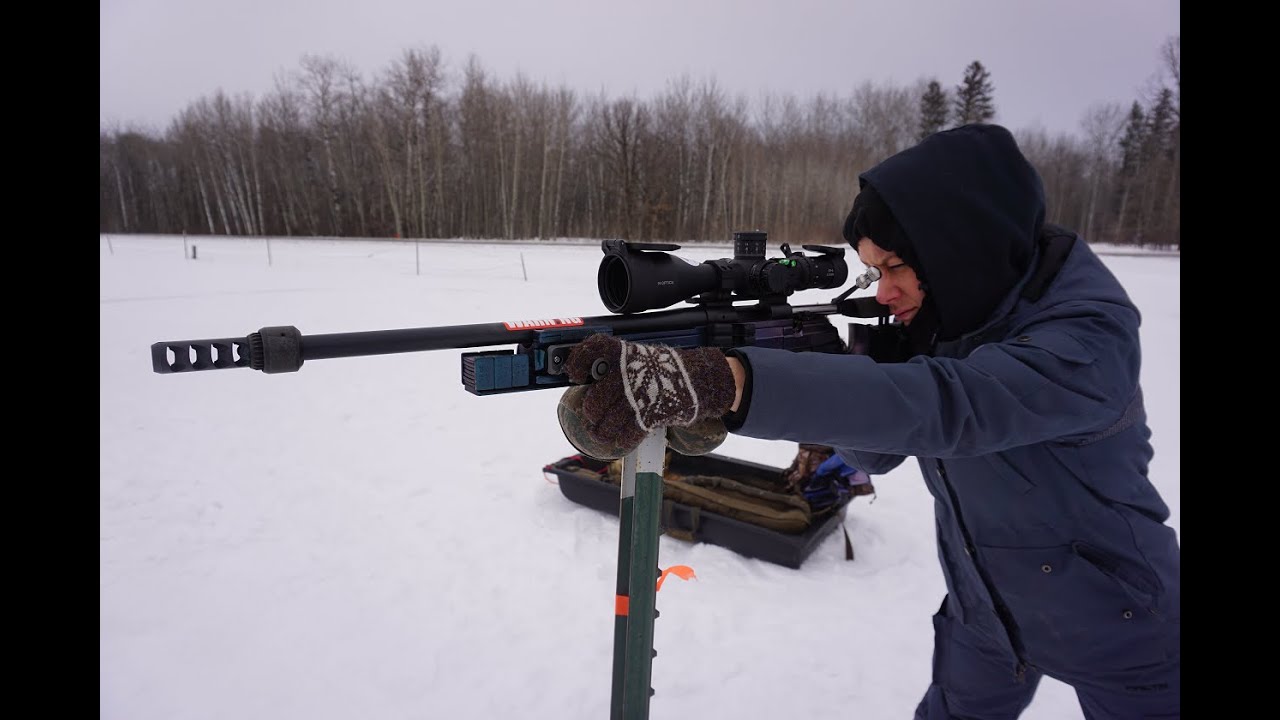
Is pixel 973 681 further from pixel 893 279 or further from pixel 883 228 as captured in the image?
pixel 883 228

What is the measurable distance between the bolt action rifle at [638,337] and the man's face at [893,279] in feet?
0.17

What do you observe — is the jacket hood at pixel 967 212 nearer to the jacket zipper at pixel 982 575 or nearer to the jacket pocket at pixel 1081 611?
the jacket zipper at pixel 982 575

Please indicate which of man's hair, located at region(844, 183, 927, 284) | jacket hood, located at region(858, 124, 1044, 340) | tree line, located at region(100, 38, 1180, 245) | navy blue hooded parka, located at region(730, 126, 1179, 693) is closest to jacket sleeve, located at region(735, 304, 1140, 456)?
navy blue hooded parka, located at region(730, 126, 1179, 693)

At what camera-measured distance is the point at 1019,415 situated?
1017mm

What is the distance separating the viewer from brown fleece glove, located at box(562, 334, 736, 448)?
38.4 inches

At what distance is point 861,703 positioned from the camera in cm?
245

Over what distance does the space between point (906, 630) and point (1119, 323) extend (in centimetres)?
221

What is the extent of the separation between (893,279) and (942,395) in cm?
54

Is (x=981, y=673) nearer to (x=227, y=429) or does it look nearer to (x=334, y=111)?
(x=227, y=429)

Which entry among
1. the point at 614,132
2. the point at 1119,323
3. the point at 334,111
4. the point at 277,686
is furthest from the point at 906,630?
the point at 334,111

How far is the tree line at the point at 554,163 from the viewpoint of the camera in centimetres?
1595

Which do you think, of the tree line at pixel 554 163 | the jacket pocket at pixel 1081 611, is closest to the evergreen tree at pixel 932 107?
the tree line at pixel 554 163

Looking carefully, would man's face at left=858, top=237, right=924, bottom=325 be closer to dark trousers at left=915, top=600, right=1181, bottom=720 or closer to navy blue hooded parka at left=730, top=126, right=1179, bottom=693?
navy blue hooded parka at left=730, top=126, right=1179, bottom=693
